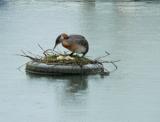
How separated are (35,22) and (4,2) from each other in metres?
15.1

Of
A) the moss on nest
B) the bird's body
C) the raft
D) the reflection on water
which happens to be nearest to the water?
the reflection on water

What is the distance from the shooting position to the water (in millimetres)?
12805

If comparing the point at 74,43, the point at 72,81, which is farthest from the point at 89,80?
the point at 74,43

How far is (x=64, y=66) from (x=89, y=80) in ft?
1.88

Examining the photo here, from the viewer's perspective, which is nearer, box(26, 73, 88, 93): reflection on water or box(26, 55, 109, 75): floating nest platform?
box(26, 73, 88, 93): reflection on water

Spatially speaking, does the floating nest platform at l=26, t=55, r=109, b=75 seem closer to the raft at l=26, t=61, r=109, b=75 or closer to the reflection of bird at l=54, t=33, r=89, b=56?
the raft at l=26, t=61, r=109, b=75

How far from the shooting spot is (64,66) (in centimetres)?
1634

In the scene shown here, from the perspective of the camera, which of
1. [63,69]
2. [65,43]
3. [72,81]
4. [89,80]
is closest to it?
[72,81]

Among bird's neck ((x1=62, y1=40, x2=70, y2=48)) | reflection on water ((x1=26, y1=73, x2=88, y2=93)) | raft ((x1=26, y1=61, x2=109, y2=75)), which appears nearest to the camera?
reflection on water ((x1=26, y1=73, x2=88, y2=93))

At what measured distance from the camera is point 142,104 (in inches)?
535

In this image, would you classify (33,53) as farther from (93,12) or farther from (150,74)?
(93,12)

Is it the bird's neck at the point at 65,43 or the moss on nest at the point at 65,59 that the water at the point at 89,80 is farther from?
the bird's neck at the point at 65,43

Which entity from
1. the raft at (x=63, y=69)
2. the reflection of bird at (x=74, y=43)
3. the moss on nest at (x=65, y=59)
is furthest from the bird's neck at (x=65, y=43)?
the raft at (x=63, y=69)

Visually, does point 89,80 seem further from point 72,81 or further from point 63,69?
point 63,69
